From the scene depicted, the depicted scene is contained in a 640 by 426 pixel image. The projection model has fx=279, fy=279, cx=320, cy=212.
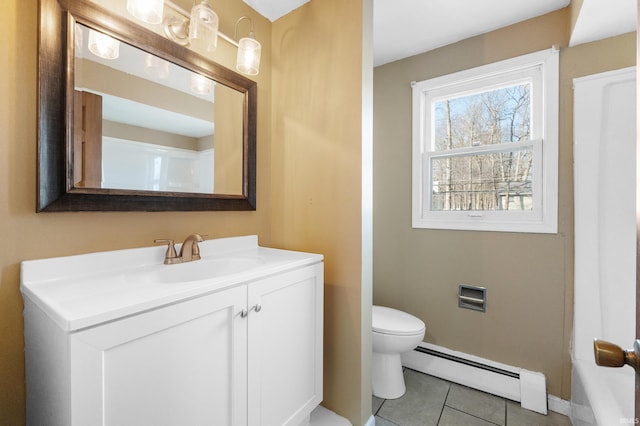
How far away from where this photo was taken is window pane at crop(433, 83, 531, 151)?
72.6 inches

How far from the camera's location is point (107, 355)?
2.21 ft

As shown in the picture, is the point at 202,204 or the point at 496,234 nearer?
the point at 202,204

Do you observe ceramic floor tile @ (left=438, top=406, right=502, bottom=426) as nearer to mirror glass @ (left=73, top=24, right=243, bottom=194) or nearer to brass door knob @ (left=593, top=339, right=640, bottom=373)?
brass door knob @ (left=593, top=339, right=640, bottom=373)

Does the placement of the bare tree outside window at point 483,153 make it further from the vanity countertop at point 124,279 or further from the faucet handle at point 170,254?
the faucet handle at point 170,254

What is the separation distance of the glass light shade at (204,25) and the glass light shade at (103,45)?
1.02ft

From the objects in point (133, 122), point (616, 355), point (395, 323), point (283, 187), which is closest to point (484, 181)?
point (395, 323)

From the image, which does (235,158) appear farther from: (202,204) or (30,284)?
(30,284)

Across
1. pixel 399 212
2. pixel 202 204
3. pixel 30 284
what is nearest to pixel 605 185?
pixel 399 212

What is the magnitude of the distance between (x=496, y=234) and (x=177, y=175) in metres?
1.95

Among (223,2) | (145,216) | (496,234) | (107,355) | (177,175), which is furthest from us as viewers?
(496,234)

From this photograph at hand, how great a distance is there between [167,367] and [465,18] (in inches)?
92.2

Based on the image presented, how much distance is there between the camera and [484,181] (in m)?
1.95

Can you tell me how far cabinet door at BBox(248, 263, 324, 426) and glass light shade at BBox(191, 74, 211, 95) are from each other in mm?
992

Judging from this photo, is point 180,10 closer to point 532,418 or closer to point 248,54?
point 248,54
